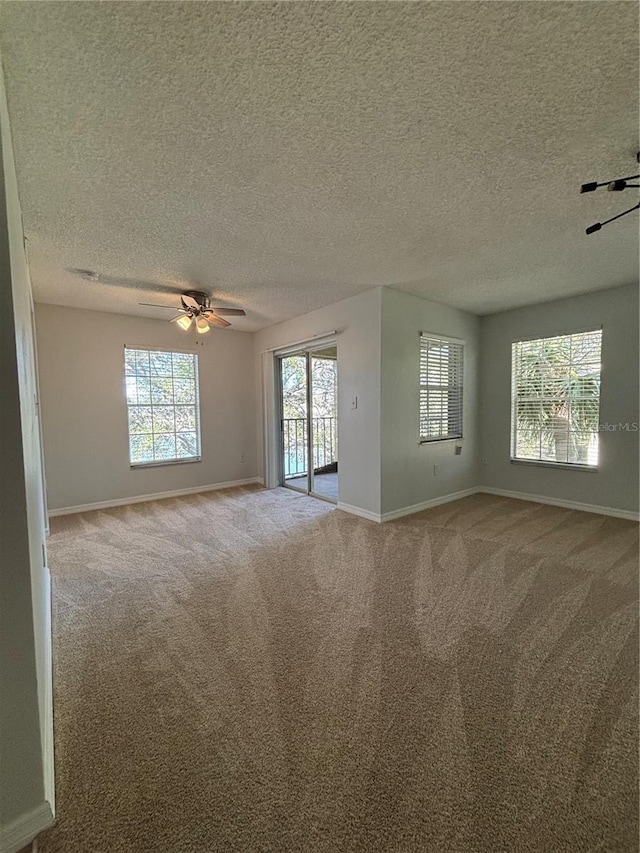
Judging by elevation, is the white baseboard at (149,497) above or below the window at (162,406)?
below

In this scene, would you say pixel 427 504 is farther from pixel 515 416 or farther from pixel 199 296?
pixel 199 296

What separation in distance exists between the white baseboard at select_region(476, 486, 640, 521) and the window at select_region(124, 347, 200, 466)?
4.36 m

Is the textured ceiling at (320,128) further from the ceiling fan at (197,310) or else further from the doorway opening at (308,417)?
the doorway opening at (308,417)

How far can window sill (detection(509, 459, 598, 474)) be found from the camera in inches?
164

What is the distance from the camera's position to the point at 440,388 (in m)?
4.65

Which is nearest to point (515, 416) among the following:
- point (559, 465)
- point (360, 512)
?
point (559, 465)

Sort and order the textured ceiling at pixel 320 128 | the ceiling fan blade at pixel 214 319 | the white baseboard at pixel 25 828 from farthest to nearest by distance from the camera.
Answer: the ceiling fan blade at pixel 214 319 < the textured ceiling at pixel 320 128 < the white baseboard at pixel 25 828

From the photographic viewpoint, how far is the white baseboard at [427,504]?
3.98 m

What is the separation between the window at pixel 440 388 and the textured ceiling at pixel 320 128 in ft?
5.07

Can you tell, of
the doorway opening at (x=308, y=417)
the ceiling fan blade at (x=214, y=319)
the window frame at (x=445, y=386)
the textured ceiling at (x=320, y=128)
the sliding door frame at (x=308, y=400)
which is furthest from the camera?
the doorway opening at (x=308, y=417)

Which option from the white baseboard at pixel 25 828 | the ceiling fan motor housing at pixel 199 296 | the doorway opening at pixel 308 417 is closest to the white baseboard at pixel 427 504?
the doorway opening at pixel 308 417

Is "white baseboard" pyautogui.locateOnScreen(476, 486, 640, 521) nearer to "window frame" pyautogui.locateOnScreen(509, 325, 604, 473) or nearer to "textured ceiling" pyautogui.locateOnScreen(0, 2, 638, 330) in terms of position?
"window frame" pyautogui.locateOnScreen(509, 325, 604, 473)

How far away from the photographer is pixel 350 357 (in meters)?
4.21

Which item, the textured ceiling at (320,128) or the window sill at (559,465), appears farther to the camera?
the window sill at (559,465)
